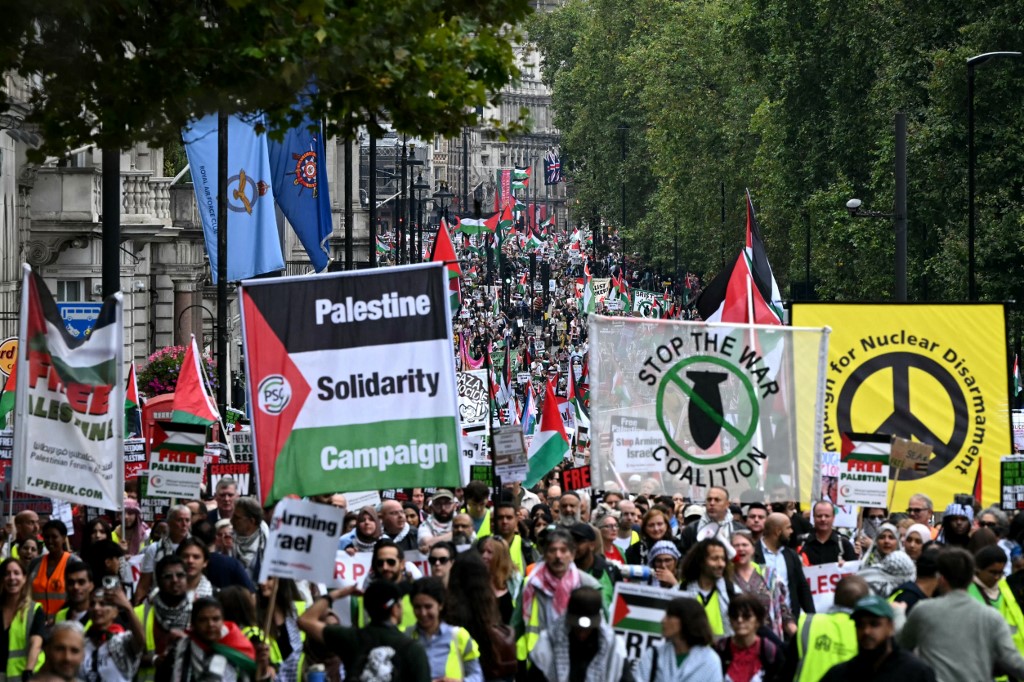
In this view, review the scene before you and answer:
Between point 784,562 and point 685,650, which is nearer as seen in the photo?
point 685,650

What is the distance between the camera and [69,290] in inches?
1363

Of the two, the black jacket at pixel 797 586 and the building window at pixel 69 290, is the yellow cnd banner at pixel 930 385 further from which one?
the building window at pixel 69 290

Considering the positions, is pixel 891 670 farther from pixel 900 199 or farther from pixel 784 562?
pixel 900 199

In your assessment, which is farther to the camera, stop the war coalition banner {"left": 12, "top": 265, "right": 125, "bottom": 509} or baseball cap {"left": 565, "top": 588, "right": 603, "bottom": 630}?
stop the war coalition banner {"left": 12, "top": 265, "right": 125, "bottom": 509}

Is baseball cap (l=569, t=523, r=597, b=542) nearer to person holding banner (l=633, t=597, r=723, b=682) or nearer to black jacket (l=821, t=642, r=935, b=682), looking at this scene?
person holding banner (l=633, t=597, r=723, b=682)

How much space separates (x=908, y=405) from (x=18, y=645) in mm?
7131

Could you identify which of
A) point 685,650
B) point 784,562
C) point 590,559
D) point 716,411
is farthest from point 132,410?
point 685,650

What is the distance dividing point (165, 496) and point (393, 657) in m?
7.22

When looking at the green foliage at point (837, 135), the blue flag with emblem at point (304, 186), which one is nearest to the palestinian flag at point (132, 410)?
the blue flag with emblem at point (304, 186)

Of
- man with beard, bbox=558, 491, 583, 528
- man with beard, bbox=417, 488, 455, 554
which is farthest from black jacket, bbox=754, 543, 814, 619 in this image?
man with beard, bbox=417, 488, 455, 554

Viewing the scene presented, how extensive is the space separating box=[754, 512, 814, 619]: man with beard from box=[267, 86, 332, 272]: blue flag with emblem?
16.0m

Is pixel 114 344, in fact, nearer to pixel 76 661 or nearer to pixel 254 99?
pixel 254 99

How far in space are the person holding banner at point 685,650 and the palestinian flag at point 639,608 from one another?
22.9 inches

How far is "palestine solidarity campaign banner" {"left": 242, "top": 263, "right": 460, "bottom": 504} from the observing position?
41.3ft
